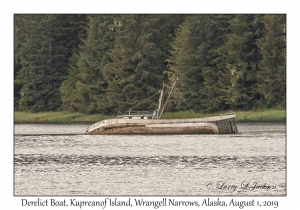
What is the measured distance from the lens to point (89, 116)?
304 feet

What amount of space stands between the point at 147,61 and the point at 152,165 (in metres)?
53.5

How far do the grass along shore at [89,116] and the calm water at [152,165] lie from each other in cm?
2308

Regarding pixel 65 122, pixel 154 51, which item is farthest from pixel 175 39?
pixel 65 122

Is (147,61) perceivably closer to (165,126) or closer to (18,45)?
(18,45)

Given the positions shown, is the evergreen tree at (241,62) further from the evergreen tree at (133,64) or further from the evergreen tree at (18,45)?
the evergreen tree at (18,45)

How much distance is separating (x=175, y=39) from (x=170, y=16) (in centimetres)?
685

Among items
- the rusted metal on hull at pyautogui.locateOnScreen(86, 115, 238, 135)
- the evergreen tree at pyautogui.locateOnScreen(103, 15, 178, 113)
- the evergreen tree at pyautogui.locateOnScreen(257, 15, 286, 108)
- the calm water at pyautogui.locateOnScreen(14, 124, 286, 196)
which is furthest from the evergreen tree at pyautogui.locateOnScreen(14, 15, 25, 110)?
the calm water at pyautogui.locateOnScreen(14, 124, 286, 196)

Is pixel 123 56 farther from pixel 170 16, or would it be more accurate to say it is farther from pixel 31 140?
pixel 31 140

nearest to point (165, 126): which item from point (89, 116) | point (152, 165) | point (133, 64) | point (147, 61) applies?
point (152, 165)

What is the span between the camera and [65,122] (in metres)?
89.2

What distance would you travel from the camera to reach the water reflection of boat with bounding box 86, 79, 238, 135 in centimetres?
5941

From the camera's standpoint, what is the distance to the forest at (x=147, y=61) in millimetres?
86938

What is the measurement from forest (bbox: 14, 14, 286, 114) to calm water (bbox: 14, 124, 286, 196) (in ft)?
97.5
